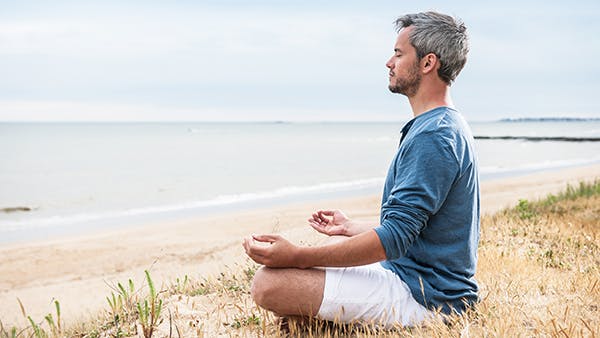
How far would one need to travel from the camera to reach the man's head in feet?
11.3

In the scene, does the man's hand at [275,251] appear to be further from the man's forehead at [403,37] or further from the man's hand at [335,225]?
the man's forehead at [403,37]

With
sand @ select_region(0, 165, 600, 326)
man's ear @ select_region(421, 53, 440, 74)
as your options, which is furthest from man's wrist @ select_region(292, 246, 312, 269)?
sand @ select_region(0, 165, 600, 326)

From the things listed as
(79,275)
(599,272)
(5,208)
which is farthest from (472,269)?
(5,208)

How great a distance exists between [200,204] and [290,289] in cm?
1933

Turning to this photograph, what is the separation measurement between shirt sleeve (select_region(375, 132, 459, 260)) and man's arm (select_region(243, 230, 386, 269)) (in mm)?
74

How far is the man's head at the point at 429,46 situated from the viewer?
11.3 feet

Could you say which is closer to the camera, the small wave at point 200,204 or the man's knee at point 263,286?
the man's knee at point 263,286

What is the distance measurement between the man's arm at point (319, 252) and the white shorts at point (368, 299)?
0.76ft

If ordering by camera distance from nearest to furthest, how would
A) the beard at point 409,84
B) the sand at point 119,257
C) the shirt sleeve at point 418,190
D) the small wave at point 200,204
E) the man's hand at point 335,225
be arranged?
the shirt sleeve at point 418,190 → the beard at point 409,84 → the man's hand at point 335,225 → the sand at point 119,257 → the small wave at point 200,204

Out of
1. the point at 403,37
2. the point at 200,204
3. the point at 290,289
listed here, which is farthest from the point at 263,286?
the point at 200,204

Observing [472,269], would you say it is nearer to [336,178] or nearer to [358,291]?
[358,291]

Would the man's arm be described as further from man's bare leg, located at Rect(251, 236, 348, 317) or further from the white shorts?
the white shorts

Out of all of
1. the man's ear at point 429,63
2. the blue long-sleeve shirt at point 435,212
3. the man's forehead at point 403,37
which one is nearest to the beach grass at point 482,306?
the blue long-sleeve shirt at point 435,212

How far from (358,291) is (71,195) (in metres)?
25.4
